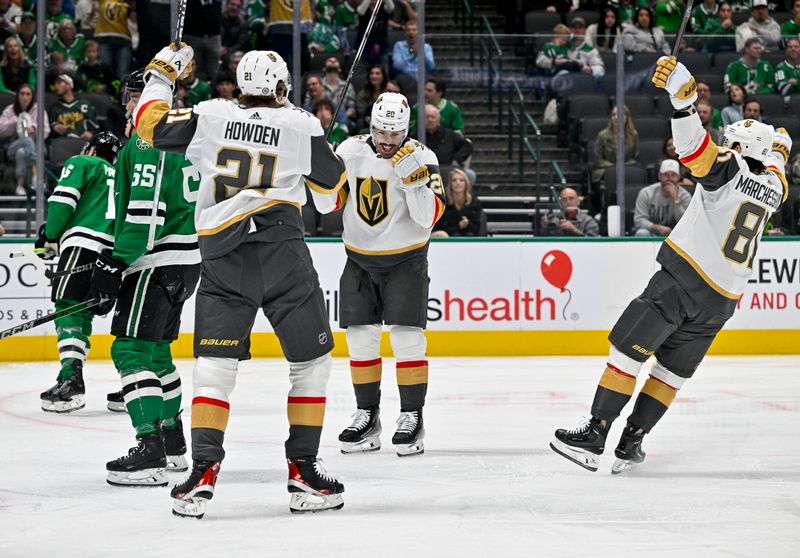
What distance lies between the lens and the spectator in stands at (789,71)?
9438mm

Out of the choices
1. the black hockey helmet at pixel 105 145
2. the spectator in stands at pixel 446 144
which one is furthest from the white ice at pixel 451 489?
the spectator in stands at pixel 446 144

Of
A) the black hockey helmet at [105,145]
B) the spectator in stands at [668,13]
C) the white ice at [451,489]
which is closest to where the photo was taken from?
the white ice at [451,489]

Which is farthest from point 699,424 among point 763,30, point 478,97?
point 763,30

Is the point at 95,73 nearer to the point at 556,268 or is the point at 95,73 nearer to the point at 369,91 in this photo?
the point at 369,91

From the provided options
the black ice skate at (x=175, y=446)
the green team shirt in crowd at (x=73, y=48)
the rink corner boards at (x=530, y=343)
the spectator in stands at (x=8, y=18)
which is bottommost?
the rink corner boards at (x=530, y=343)

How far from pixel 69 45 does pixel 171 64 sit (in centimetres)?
574

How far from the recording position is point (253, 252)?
11.9 feet

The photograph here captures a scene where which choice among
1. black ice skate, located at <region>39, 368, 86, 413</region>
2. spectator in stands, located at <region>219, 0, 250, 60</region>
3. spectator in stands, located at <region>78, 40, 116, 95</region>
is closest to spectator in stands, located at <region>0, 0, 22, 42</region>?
spectator in stands, located at <region>78, 40, 116, 95</region>

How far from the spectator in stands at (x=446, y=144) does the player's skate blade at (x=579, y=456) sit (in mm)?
4893

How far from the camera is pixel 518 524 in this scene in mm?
3457

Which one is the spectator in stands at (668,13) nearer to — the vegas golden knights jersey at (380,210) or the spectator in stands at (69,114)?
the spectator in stands at (69,114)

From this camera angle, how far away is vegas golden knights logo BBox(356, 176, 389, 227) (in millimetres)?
5000

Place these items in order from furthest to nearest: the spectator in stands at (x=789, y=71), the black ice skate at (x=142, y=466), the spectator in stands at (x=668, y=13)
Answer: the spectator in stands at (x=668, y=13) < the spectator in stands at (x=789, y=71) < the black ice skate at (x=142, y=466)

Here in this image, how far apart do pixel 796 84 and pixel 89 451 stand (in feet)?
22.0
